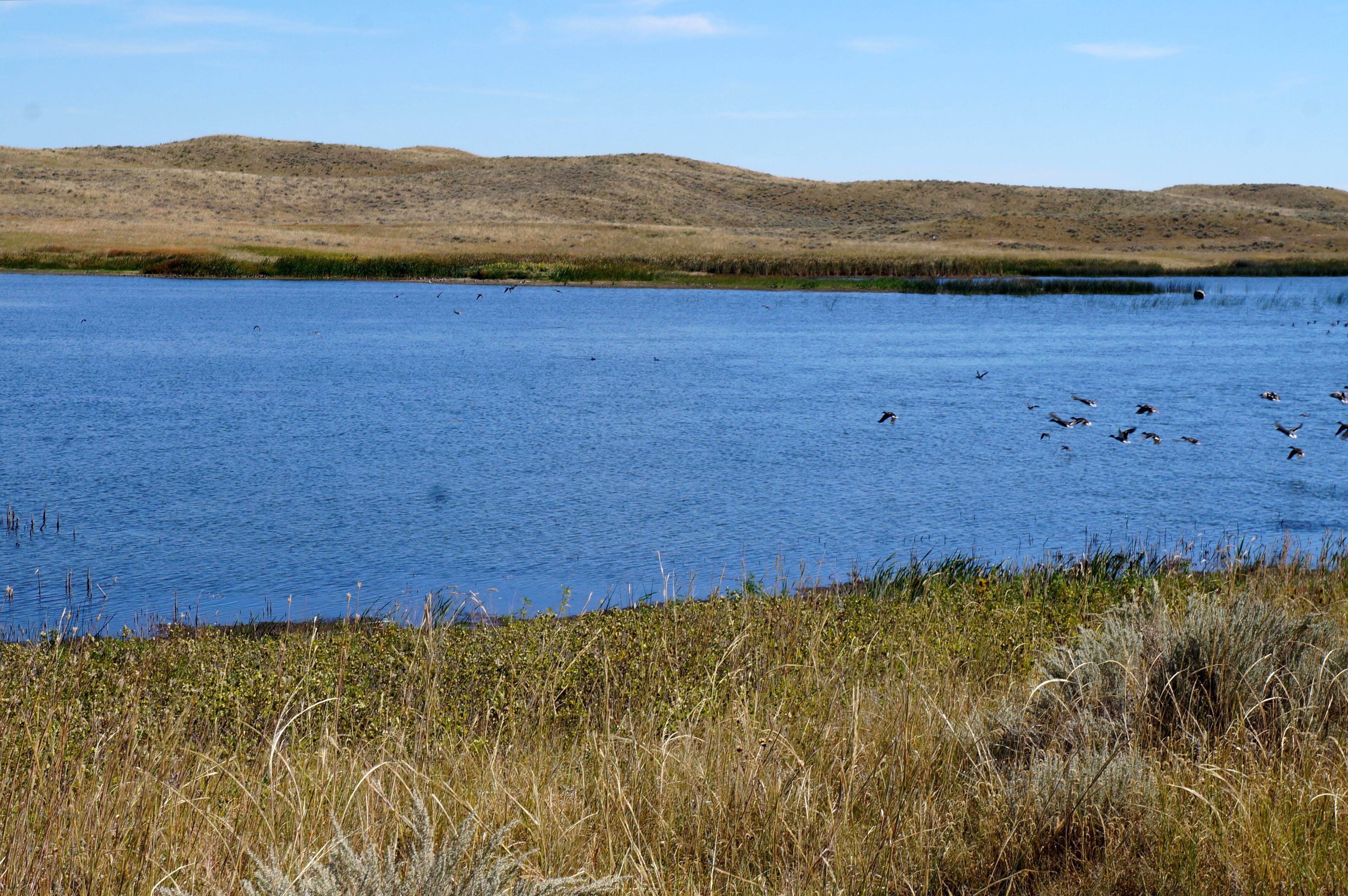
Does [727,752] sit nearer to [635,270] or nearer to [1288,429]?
[1288,429]

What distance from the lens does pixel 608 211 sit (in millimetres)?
114000

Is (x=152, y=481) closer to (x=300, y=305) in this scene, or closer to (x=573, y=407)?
(x=573, y=407)

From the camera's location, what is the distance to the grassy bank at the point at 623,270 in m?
63.7

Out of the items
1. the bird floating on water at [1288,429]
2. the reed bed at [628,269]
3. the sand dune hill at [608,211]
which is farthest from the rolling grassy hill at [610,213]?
the bird floating on water at [1288,429]

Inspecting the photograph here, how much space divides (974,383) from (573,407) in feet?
36.5

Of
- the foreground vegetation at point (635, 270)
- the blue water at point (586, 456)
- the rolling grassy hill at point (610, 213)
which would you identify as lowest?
the blue water at point (586, 456)

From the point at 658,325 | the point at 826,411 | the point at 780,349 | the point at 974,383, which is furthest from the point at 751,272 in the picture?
the point at 826,411

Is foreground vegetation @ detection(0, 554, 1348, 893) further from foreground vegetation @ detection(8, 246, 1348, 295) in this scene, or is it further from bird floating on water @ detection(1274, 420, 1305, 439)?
foreground vegetation @ detection(8, 246, 1348, 295)

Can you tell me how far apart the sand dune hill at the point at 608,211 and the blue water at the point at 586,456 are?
40941 mm

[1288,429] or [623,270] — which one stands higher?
[623,270]

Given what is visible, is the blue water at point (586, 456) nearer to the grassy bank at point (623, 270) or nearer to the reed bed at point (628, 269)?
the reed bed at point (628, 269)

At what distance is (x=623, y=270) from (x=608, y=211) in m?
48.1

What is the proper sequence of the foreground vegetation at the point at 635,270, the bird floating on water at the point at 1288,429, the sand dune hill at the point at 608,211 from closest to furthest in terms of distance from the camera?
the bird floating on water at the point at 1288,429, the foreground vegetation at the point at 635,270, the sand dune hill at the point at 608,211

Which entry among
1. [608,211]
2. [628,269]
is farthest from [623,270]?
[608,211]
